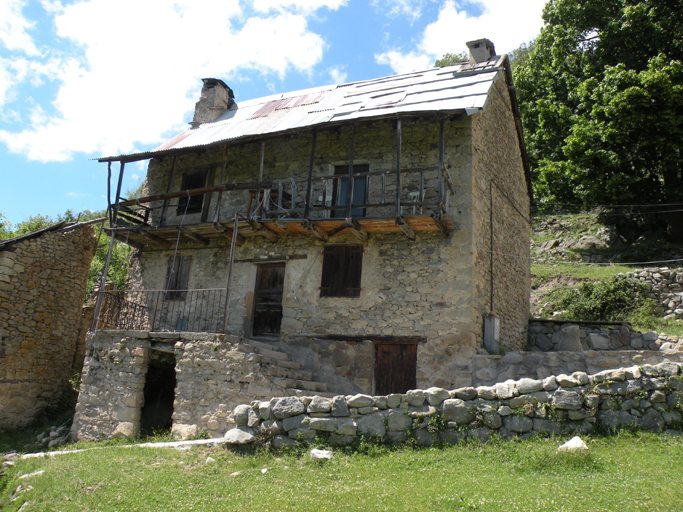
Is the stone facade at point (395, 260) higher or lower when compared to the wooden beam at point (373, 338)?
higher

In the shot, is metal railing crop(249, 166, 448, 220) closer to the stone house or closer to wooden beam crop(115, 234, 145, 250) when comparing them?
the stone house

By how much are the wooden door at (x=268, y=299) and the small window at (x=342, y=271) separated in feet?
4.26

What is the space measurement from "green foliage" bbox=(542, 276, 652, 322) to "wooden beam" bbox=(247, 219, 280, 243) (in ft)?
34.9

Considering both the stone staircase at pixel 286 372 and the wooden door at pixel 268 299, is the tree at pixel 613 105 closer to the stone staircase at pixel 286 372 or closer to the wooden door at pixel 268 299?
the wooden door at pixel 268 299

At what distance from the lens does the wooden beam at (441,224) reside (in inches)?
399

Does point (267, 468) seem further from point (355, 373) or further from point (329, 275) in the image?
point (329, 275)

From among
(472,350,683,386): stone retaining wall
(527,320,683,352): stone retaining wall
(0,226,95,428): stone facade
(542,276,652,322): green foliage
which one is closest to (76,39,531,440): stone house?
(472,350,683,386): stone retaining wall

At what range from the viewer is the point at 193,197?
1419cm

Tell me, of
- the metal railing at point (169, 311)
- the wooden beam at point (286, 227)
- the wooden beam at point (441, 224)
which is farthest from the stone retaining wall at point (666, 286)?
the metal railing at point (169, 311)

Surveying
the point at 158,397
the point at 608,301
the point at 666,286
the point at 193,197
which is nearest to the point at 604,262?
the point at 666,286

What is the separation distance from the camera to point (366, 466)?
6219mm

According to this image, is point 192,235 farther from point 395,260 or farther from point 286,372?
point 395,260

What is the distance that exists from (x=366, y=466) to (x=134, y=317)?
8876 mm

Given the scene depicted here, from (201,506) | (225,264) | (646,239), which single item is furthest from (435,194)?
(646,239)
